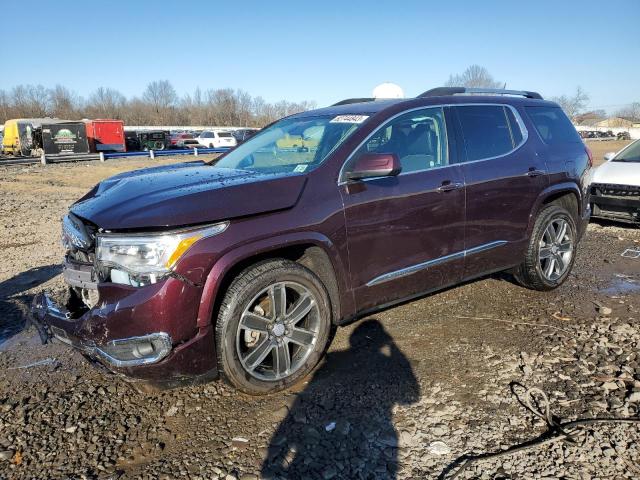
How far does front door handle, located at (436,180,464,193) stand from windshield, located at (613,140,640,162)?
5.95 metres

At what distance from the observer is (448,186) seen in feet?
12.6

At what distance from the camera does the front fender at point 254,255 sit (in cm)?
277

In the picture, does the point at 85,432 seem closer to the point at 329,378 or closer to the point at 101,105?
the point at 329,378

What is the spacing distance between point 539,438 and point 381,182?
1.87 metres

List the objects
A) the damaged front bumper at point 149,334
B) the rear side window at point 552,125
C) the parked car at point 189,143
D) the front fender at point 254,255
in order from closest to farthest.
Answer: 1. the damaged front bumper at point 149,334
2. the front fender at point 254,255
3. the rear side window at point 552,125
4. the parked car at point 189,143

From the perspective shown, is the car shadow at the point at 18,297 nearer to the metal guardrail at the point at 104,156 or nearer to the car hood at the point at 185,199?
the car hood at the point at 185,199

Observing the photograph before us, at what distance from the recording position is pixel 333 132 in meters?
3.71

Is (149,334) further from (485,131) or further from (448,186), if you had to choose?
(485,131)

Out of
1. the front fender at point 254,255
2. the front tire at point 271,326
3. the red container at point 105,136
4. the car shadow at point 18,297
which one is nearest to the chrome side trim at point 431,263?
the front fender at point 254,255

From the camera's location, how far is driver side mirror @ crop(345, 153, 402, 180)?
3213mm

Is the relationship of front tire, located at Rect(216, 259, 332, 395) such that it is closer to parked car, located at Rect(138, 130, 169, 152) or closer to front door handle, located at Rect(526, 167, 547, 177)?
front door handle, located at Rect(526, 167, 547, 177)

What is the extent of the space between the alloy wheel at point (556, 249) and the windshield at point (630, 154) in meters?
4.27

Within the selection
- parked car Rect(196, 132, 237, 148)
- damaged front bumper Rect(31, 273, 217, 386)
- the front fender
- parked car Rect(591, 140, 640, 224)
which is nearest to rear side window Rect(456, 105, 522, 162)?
the front fender

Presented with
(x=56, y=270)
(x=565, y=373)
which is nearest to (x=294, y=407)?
(x=565, y=373)
